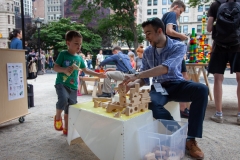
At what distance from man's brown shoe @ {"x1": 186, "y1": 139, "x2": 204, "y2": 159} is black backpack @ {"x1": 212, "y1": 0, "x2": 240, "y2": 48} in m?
1.56

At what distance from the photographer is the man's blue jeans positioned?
74.4 inches

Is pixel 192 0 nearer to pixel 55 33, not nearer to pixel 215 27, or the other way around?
pixel 215 27

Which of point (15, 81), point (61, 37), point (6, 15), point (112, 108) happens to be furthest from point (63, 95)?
point (61, 37)

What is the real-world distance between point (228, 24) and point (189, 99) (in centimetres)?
140

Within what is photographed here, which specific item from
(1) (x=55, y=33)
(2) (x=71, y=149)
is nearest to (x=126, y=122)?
(2) (x=71, y=149)

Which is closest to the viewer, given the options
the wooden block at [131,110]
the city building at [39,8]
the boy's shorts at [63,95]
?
the wooden block at [131,110]

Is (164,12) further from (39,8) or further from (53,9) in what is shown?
(39,8)

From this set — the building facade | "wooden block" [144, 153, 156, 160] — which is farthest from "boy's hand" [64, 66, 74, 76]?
the building facade

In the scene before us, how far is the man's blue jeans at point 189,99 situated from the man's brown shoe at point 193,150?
0.10m

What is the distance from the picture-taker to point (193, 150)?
1.94 meters

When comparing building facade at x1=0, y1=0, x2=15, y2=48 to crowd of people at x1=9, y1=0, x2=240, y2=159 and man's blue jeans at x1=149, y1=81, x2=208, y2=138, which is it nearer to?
crowd of people at x1=9, y1=0, x2=240, y2=159

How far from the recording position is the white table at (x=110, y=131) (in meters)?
1.56

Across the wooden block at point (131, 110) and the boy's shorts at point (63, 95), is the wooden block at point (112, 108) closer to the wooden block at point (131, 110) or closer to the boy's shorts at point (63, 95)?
the wooden block at point (131, 110)

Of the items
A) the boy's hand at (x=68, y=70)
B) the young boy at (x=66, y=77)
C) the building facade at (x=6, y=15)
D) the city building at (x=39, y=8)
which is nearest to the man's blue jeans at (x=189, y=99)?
the young boy at (x=66, y=77)
